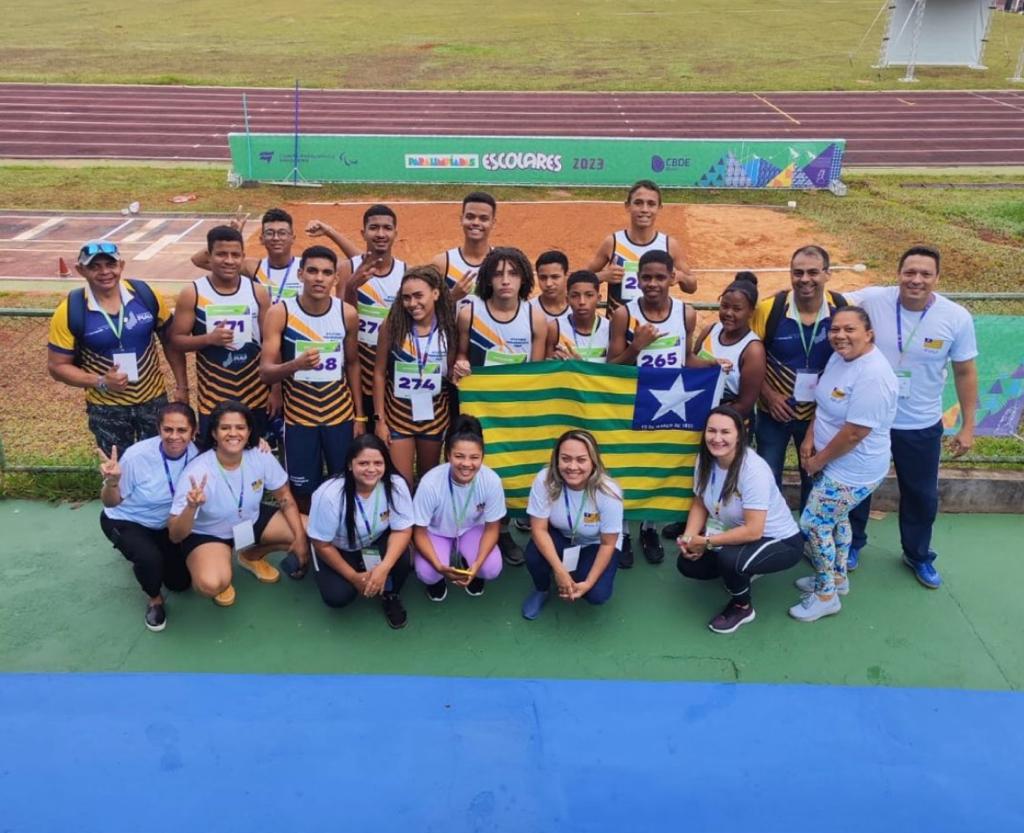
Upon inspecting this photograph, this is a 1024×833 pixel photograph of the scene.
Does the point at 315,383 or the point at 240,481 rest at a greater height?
the point at 315,383

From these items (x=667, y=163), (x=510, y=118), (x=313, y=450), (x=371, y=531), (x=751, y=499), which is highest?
(x=510, y=118)

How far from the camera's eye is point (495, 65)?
38.8 meters

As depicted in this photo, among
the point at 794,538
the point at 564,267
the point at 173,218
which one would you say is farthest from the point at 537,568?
the point at 173,218

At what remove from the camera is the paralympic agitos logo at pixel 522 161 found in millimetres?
18969

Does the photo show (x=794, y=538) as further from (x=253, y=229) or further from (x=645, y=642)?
(x=253, y=229)

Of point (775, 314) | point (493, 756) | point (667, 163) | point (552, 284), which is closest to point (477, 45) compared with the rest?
point (667, 163)

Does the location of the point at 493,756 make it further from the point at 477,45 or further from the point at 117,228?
the point at 477,45

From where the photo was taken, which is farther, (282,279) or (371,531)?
(282,279)

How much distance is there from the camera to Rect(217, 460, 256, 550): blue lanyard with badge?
4.65 metres

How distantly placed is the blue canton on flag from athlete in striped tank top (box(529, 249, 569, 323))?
624mm

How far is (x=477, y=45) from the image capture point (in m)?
44.8

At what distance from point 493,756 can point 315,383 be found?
2.29 metres

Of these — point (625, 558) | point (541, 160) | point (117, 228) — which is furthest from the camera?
point (541, 160)

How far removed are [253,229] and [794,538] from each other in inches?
528
